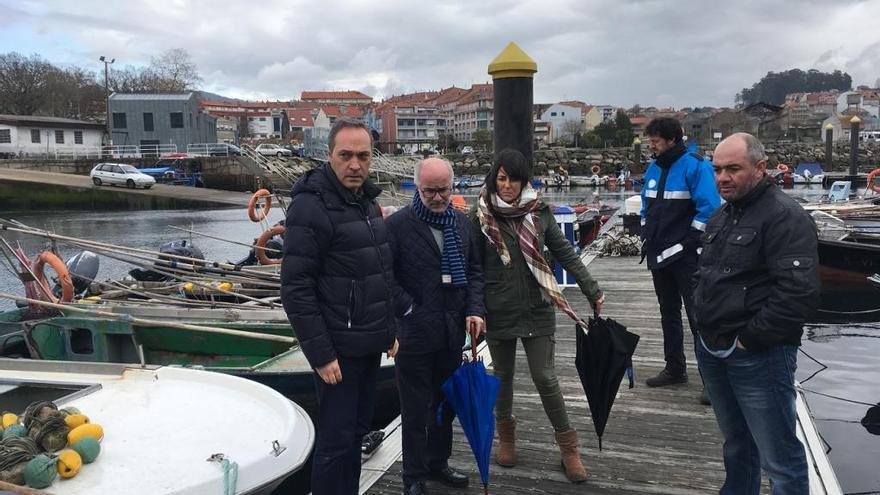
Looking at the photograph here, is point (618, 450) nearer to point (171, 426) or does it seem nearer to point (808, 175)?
point (171, 426)

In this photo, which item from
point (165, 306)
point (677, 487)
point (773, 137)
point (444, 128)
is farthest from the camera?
point (444, 128)

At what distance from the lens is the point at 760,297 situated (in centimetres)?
239

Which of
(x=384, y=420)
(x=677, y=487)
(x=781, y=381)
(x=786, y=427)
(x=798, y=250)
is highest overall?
(x=798, y=250)

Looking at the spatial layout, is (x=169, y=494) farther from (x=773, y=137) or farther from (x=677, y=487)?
(x=773, y=137)

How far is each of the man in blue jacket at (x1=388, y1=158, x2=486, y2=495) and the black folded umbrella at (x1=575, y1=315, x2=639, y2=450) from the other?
0.61 metres

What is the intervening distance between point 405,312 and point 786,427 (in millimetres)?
1625

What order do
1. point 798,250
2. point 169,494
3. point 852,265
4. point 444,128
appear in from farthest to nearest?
point 444,128 < point 852,265 < point 169,494 < point 798,250

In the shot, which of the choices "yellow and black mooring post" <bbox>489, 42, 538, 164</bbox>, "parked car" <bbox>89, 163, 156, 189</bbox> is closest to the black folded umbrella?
"yellow and black mooring post" <bbox>489, 42, 538, 164</bbox>

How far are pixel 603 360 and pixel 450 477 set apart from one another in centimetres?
100

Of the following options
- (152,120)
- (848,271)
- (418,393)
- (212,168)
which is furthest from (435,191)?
(152,120)

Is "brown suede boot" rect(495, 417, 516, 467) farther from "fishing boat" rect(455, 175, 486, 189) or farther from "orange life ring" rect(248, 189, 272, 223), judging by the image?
"fishing boat" rect(455, 175, 486, 189)

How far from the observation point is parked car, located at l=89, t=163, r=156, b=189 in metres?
34.2

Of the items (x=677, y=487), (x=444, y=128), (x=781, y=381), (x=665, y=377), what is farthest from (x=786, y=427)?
(x=444, y=128)

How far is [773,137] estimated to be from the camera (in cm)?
8031
